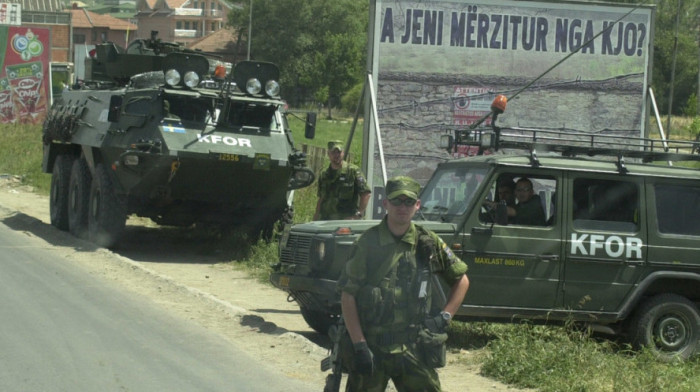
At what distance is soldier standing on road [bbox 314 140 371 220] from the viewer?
1151 cm

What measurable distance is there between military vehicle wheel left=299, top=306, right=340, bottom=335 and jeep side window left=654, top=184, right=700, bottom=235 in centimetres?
295

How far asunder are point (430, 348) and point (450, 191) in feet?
14.2

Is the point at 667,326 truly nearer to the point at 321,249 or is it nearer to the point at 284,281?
the point at 321,249

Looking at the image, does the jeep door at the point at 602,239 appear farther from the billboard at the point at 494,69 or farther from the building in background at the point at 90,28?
the building in background at the point at 90,28

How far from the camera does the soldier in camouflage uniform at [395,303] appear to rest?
16.3 feet

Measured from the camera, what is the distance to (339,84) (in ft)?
253

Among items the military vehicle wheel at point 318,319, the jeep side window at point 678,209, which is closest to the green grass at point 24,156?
the military vehicle wheel at point 318,319

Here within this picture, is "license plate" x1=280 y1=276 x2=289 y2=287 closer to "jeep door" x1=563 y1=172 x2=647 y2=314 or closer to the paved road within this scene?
the paved road

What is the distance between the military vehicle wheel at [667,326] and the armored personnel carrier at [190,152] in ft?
20.3

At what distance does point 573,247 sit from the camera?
876 centimetres

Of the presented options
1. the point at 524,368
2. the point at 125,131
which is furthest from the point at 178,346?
the point at 125,131

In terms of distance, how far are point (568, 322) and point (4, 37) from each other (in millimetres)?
39483

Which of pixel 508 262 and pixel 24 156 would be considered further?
pixel 24 156

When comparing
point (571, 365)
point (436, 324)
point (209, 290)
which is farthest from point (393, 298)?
point (209, 290)
